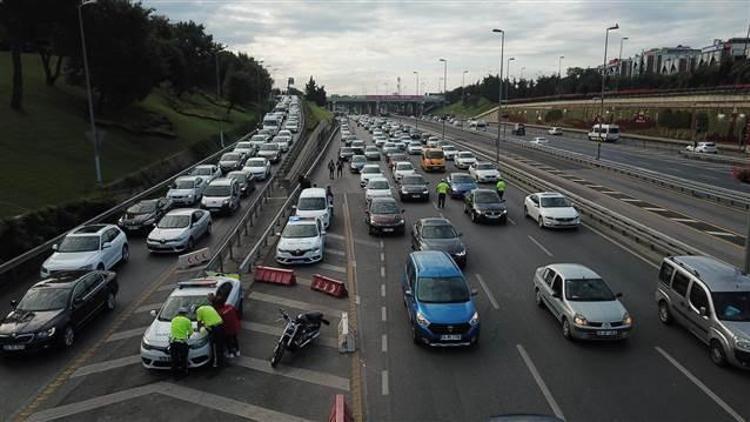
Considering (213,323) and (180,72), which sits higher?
(180,72)

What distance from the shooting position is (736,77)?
7362cm

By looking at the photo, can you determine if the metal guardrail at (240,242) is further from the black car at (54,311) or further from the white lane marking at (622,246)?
the white lane marking at (622,246)

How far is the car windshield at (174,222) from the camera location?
77.7ft

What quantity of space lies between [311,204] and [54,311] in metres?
14.2

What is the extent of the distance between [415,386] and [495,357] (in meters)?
2.42

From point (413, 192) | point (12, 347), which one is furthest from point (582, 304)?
point (413, 192)

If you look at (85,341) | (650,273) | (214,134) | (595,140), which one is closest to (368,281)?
(85,341)

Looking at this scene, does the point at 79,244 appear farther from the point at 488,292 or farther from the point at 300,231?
the point at 488,292

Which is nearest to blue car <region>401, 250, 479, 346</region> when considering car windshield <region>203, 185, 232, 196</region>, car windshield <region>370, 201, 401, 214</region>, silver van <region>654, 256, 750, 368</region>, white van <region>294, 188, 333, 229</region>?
silver van <region>654, 256, 750, 368</region>

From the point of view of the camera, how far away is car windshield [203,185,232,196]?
3107 centimetres

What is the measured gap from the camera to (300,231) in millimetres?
22188

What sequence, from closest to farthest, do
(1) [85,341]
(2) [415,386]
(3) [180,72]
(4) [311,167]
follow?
(2) [415,386]
(1) [85,341]
(4) [311,167]
(3) [180,72]

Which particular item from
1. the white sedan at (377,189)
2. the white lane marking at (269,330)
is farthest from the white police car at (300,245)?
the white sedan at (377,189)

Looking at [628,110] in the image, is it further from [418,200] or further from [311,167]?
[418,200]
